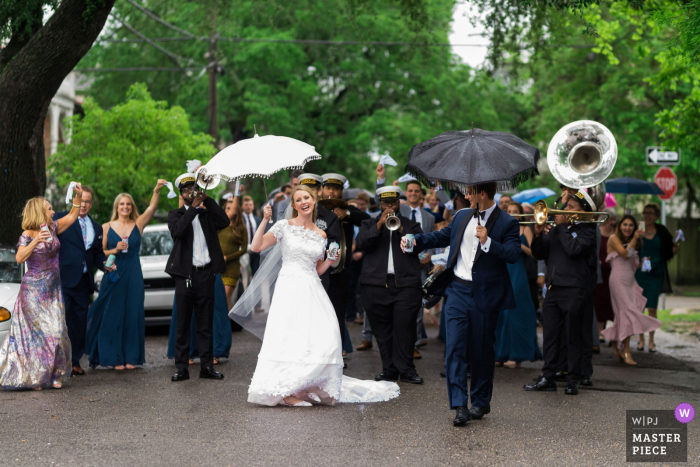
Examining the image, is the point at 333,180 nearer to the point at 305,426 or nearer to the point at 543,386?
the point at 543,386

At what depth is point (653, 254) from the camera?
12359 millimetres

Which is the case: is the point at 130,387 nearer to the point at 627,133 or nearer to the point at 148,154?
the point at 148,154

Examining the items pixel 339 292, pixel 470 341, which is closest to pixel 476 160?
pixel 470 341

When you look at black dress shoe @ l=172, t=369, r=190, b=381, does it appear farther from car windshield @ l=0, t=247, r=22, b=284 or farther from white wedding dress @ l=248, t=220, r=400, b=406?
car windshield @ l=0, t=247, r=22, b=284

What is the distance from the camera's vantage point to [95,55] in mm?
32125

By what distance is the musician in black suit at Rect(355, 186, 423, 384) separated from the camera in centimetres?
909

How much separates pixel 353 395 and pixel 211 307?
7.10ft

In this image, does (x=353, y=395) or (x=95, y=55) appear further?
(x=95, y=55)

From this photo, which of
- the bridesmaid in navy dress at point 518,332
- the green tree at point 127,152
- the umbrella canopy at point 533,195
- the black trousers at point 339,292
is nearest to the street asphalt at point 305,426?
the bridesmaid in navy dress at point 518,332

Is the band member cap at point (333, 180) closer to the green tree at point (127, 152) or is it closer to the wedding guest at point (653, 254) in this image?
the wedding guest at point (653, 254)

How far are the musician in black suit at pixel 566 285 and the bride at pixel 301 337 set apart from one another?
1724 mm

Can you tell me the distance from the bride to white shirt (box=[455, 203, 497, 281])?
54.6 inches

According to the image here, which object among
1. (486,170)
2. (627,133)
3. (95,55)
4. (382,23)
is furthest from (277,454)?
(95,55)

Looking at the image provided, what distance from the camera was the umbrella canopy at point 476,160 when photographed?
6738 mm
